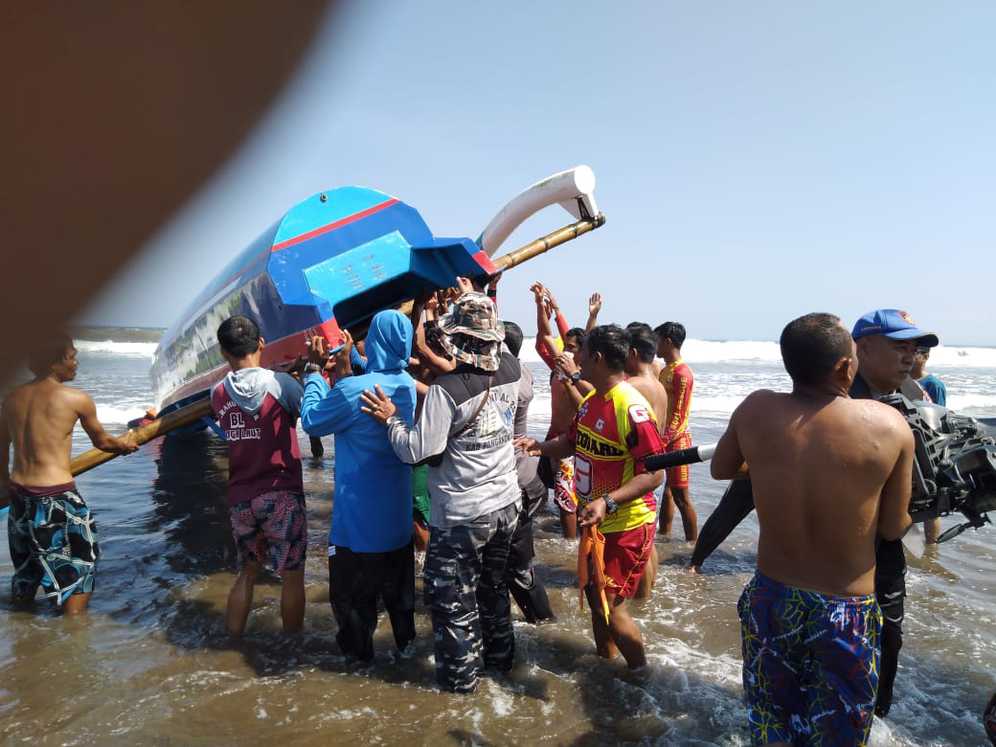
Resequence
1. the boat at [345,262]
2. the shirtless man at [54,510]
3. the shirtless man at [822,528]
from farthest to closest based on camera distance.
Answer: the boat at [345,262] < the shirtless man at [54,510] < the shirtless man at [822,528]

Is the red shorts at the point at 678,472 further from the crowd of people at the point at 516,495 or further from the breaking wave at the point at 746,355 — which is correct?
the breaking wave at the point at 746,355

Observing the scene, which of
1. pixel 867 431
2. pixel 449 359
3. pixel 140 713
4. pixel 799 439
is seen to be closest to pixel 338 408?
pixel 449 359

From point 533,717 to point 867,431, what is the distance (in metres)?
2.15

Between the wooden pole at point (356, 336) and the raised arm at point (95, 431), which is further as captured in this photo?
the wooden pole at point (356, 336)

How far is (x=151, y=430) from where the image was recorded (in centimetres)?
441

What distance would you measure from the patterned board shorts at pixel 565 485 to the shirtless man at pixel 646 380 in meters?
1.23

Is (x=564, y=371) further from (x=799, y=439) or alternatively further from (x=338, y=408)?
(x=799, y=439)

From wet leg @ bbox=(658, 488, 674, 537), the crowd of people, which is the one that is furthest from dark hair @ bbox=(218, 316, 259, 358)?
wet leg @ bbox=(658, 488, 674, 537)

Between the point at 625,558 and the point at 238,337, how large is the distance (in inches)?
104

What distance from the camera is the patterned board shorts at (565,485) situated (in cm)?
575

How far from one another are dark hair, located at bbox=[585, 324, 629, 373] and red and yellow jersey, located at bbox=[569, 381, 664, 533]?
140mm

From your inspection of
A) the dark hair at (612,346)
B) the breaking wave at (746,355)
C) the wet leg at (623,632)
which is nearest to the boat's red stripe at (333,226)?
the dark hair at (612,346)

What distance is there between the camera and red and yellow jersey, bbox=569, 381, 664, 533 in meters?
3.40

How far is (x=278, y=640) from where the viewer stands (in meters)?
3.90
